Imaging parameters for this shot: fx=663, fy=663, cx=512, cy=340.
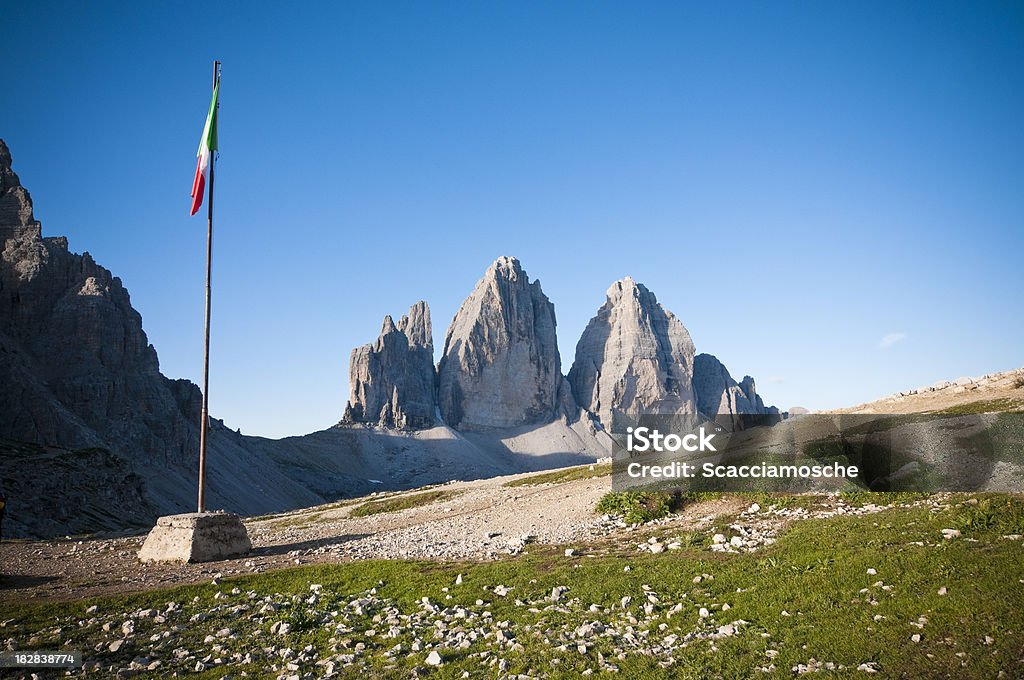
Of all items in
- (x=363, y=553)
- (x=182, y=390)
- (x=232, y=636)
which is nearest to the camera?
(x=232, y=636)

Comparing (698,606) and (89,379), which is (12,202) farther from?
(698,606)

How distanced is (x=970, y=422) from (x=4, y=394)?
10642 cm

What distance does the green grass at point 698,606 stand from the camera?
10656mm

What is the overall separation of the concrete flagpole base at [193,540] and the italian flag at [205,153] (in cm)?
1232

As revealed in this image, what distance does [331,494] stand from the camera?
148375mm

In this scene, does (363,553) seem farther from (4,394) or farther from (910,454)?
(4,394)

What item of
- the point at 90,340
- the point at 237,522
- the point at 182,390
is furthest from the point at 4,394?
the point at 237,522

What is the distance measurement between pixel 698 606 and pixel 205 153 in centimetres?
2483

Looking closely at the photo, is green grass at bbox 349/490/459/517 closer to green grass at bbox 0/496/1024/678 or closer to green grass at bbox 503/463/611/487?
green grass at bbox 503/463/611/487

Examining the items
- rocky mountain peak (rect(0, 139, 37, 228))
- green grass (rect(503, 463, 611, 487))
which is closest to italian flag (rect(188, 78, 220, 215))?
green grass (rect(503, 463, 611, 487))

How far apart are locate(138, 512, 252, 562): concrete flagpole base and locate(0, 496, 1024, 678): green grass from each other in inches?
201

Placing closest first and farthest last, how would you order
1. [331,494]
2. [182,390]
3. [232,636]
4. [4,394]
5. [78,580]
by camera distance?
1. [232,636]
2. [78,580]
3. [4,394]
4. [182,390]
5. [331,494]

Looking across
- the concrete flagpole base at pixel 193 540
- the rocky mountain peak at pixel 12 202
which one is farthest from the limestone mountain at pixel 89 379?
the concrete flagpole base at pixel 193 540

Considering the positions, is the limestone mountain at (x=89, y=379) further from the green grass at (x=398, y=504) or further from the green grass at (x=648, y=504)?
the green grass at (x=648, y=504)
